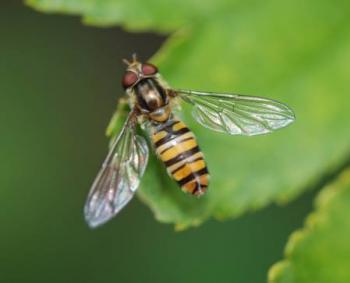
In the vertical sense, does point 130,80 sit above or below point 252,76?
above

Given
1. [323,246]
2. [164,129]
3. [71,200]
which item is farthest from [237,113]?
[71,200]

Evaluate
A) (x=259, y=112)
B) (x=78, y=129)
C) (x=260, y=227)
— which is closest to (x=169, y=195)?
(x=259, y=112)

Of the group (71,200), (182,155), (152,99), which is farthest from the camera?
(71,200)

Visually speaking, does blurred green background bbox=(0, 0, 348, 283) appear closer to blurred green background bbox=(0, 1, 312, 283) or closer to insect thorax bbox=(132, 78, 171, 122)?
blurred green background bbox=(0, 1, 312, 283)

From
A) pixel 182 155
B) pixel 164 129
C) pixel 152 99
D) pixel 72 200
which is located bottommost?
pixel 182 155

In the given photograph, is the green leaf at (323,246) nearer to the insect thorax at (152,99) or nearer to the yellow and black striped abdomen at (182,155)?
the yellow and black striped abdomen at (182,155)

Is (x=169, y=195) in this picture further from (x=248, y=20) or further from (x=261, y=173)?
(x=248, y=20)

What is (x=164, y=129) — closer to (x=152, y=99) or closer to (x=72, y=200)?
(x=152, y=99)
